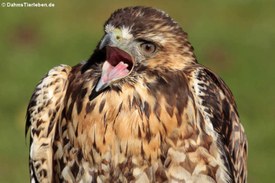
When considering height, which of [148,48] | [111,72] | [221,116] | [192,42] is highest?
[148,48]

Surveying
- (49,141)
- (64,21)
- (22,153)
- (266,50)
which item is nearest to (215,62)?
(266,50)

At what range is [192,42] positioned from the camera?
1773cm

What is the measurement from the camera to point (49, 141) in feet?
31.4

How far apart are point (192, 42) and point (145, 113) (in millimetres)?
8593

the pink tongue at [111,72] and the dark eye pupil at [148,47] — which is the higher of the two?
the dark eye pupil at [148,47]

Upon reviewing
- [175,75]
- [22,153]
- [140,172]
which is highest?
[175,75]

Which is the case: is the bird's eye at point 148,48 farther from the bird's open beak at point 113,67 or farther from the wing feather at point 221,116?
the wing feather at point 221,116

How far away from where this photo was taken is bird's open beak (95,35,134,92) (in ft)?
29.5

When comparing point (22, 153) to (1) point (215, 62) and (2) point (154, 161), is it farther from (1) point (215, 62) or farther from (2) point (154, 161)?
(2) point (154, 161)

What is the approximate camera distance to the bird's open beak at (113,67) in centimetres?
898

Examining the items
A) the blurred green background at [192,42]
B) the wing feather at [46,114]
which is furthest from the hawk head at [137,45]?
the blurred green background at [192,42]

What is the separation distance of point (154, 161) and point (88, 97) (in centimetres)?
62

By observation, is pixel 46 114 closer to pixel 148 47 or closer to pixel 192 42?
pixel 148 47

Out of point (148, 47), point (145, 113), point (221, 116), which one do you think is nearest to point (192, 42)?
point (221, 116)
